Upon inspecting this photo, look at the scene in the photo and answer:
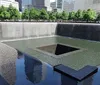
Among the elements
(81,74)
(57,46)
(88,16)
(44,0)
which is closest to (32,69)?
(81,74)

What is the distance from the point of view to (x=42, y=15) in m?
22.7

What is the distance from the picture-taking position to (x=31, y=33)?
8.05 metres

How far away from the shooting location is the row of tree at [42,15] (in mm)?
20812

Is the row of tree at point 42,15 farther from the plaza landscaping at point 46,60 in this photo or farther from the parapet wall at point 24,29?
the plaza landscaping at point 46,60

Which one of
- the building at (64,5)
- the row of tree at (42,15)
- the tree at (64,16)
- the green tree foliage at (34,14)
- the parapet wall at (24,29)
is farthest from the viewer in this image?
the building at (64,5)

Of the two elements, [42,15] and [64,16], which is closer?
[42,15]

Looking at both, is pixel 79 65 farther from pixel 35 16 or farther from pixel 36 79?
pixel 35 16

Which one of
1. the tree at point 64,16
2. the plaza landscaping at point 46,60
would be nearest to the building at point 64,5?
the tree at point 64,16

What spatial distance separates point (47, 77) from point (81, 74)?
67 cm

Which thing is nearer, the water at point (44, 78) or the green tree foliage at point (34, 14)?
the water at point (44, 78)

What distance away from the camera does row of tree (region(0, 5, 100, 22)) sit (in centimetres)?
2081

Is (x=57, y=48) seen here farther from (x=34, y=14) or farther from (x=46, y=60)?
(x=34, y=14)

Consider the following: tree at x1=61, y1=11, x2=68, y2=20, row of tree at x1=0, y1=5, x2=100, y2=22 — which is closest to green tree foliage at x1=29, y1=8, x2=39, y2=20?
row of tree at x1=0, y1=5, x2=100, y2=22

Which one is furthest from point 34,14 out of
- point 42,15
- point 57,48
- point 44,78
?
point 44,78
